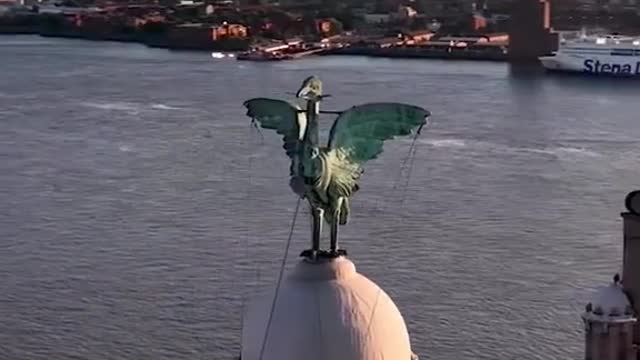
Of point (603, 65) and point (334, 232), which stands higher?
point (334, 232)

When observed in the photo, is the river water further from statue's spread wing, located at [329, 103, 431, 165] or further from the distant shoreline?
the distant shoreline

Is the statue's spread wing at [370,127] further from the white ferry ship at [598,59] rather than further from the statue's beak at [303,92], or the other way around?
the white ferry ship at [598,59]

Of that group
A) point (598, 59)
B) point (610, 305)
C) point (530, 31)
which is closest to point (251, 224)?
point (610, 305)

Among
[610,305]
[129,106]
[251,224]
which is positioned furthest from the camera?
[129,106]

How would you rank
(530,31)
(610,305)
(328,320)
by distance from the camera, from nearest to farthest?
(328,320)
(610,305)
(530,31)

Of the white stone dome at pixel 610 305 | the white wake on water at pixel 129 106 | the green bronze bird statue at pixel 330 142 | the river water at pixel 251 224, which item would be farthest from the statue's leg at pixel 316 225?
the white wake on water at pixel 129 106

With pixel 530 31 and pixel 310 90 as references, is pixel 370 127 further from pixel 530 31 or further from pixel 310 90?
pixel 530 31

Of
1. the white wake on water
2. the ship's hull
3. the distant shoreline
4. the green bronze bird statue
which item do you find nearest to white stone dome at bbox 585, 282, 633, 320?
the green bronze bird statue
